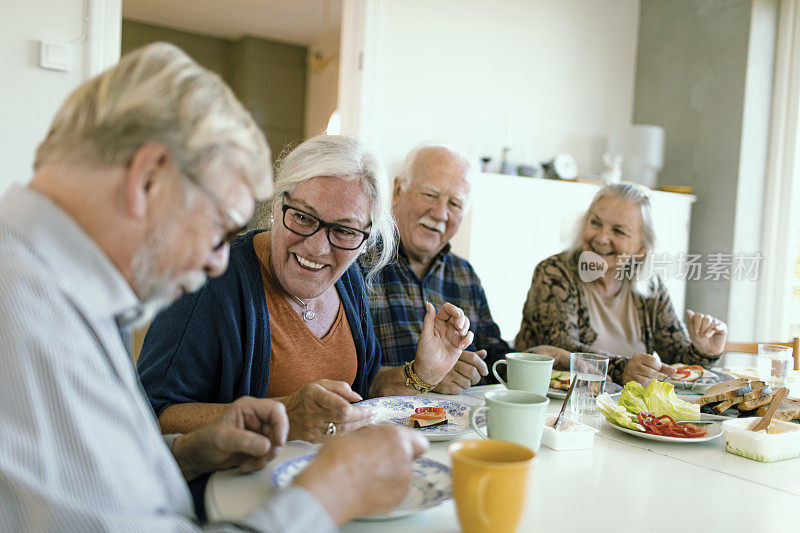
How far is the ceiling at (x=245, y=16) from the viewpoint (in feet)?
17.8

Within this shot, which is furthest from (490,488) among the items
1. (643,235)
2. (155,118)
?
(643,235)

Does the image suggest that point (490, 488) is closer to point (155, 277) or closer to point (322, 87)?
point (155, 277)

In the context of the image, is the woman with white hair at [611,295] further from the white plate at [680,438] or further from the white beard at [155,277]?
the white beard at [155,277]

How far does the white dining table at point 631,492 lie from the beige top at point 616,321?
1094 millimetres

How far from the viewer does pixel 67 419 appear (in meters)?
0.60

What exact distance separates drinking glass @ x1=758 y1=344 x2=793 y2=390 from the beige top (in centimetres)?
50

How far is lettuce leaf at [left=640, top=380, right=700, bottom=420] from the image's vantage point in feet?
4.59

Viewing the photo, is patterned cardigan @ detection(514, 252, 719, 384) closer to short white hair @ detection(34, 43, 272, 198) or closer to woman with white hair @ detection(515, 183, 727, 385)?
woman with white hair @ detection(515, 183, 727, 385)

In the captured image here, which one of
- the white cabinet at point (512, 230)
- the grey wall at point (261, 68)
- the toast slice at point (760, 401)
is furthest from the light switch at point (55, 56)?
the grey wall at point (261, 68)

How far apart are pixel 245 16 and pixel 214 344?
516 centimetres

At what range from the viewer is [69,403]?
602mm

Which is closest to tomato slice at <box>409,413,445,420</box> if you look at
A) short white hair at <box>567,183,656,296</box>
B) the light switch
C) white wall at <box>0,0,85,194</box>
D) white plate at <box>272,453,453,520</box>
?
white plate at <box>272,453,453,520</box>

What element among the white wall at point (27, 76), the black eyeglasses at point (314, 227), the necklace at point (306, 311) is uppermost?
the white wall at point (27, 76)

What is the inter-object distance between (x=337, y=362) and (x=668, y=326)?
140cm
